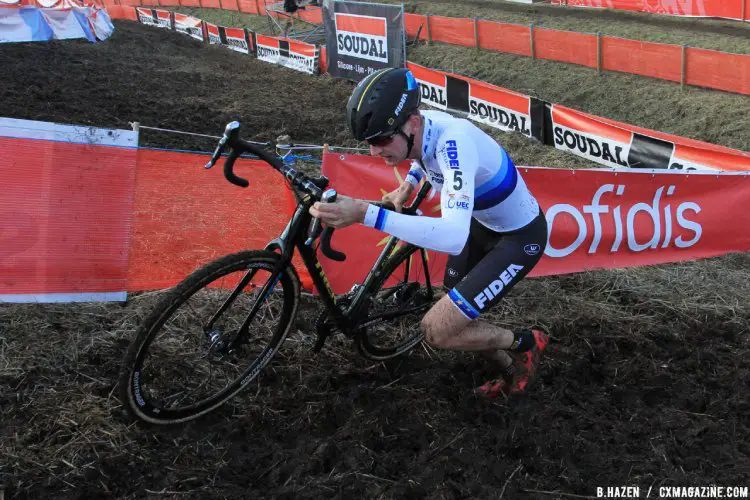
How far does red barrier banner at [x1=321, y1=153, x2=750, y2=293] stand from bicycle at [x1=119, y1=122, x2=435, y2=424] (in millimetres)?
1390

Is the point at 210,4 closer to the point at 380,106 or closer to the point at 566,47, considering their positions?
the point at 566,47

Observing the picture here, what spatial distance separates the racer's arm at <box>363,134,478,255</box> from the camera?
3412 millimetres

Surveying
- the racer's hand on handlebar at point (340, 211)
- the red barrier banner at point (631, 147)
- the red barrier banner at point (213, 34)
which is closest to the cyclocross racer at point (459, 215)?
the racer's hand on handlebar at point (340, 211)

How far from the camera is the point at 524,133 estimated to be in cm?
1445

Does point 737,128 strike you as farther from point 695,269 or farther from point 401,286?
point 401,286

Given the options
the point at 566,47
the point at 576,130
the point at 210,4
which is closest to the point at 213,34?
the point at 210,4

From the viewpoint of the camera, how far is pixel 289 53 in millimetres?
24406

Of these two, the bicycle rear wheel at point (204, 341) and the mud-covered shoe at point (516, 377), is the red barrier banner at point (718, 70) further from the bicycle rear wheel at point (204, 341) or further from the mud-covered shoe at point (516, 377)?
the bicycle rear wheel at point (204, 341)

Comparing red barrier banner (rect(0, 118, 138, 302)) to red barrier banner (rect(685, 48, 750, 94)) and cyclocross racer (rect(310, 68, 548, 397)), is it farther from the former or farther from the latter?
red barrier banner (rect(685, 48, 750, 94))

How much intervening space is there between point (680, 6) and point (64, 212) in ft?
75.6

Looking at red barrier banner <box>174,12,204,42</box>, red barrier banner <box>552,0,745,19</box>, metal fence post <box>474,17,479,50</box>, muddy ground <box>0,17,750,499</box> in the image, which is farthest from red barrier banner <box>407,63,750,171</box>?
red barrier banner <box>174,12,204,42</box>

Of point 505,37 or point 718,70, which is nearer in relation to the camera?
point 718,70

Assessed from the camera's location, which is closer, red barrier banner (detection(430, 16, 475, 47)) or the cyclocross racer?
the cyclocross racer

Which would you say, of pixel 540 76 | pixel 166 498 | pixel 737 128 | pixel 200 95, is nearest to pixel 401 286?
pixel 166 498
